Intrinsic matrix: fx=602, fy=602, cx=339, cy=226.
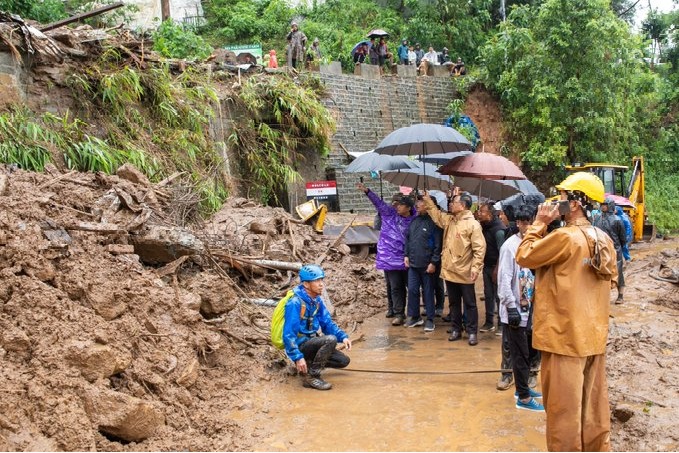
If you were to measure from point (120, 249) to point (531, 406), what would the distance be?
13.9ft

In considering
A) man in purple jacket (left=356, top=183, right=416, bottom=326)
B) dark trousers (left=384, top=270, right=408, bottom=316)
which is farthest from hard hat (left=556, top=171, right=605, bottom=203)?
dark trousers (left=384, top=270, right=408, bottom=316)

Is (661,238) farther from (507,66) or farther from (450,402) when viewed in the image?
(450,402)

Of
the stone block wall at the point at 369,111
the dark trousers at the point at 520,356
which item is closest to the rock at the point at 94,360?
the dark trousers at the point at 520,356

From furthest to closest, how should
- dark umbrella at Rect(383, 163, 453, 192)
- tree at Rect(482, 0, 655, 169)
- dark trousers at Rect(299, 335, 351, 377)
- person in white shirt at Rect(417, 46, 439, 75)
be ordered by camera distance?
person in white shirt at Rect(417, 46, 439, 75) → tree at Rect(482, 0, 655, 169) → dark umbrella at Rect(383, 163, 453, 192) → dark trousers at Rect(299, 335, 351, 377)

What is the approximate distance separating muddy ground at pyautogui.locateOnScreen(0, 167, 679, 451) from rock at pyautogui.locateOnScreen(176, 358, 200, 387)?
1 cm

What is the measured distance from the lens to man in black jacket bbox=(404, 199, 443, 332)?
782 cm

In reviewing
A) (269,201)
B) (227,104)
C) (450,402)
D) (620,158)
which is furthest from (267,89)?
(620,158)

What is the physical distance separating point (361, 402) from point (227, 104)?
9628 mm

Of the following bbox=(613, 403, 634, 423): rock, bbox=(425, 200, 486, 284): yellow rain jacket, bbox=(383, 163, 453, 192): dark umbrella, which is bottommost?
bbox=(613, 403, 634, 423): rock

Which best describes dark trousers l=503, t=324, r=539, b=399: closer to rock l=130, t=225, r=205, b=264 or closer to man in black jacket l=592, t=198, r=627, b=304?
rock l=130, t=225, r=205, b=264

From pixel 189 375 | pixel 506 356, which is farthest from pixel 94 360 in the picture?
pixel 506 356

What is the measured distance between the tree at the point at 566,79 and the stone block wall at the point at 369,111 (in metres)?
2.53

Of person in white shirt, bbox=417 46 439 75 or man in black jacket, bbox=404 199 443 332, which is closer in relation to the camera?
man in black jacket, bbox=404 199 443 332

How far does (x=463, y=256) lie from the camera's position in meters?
7.16
